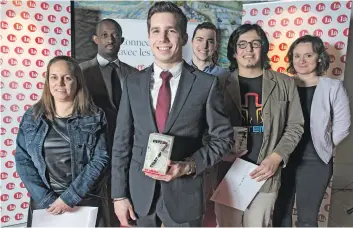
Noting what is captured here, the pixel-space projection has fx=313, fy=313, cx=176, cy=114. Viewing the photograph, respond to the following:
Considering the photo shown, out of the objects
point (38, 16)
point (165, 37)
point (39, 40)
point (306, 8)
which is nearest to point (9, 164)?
point (39, 40)

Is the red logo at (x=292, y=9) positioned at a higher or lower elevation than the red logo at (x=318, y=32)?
higher

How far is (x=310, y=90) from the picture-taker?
1.55 m

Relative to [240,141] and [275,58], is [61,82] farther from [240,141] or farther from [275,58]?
[275,58]

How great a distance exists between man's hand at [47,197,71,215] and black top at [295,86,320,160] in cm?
116

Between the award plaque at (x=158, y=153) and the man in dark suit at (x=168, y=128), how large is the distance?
0.04 meters

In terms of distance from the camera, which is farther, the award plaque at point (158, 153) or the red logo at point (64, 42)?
the red logo at point (64, 42)

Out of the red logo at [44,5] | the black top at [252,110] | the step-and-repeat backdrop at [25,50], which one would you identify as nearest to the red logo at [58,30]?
the step-and-repeat backdrop at [25,50]

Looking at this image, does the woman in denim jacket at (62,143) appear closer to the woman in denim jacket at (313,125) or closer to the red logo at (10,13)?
the red logo at (10,13)

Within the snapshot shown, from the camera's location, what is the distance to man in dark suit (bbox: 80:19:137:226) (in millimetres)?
1484

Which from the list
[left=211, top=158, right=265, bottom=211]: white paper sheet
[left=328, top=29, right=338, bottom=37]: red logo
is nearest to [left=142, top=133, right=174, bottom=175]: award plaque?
[left=211, top=158, right=265, bottom=211]: white paper sheet

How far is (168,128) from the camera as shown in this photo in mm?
1315

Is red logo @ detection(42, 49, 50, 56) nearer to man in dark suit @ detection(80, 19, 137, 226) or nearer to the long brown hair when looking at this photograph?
the long brown hair

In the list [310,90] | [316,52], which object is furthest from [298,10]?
[310,90]

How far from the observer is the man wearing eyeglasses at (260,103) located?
1.50m
